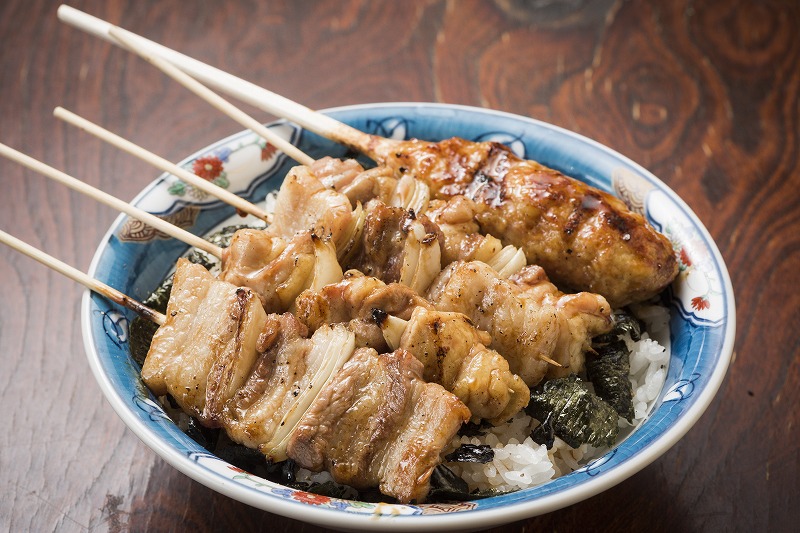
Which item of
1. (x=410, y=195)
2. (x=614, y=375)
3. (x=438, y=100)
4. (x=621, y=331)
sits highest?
(x=438, y=100)

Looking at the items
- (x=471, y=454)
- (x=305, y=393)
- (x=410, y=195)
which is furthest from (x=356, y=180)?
(x=471, y=454)

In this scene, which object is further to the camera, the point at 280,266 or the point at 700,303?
the point at 700,303

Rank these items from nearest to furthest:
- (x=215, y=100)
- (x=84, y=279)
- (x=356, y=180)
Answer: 1. (x=84, y=279)
2. (x=356, y=180)
3. (x=215, y=100)

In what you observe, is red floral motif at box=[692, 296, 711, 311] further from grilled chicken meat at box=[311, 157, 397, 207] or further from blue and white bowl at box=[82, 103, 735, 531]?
grilled chicken meat at box=[311, 157, 397, 207]

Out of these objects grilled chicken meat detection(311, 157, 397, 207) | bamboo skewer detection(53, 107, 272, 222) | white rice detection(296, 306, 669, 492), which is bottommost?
white rice detection(296, 306, 669, 492)

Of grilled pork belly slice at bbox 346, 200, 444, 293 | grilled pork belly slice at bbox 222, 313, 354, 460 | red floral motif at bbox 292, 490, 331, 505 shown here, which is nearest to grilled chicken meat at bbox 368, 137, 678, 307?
grilled pork belly slice at bbox 346, 200, 444, 293

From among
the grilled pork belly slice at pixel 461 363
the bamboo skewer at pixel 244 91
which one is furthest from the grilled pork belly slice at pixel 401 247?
the bamboo skewer at pixel 244 91

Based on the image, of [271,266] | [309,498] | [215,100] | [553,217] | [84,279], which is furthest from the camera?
[215,100]

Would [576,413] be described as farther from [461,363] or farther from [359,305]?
[359,305]

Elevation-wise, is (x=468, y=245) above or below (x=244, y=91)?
below
